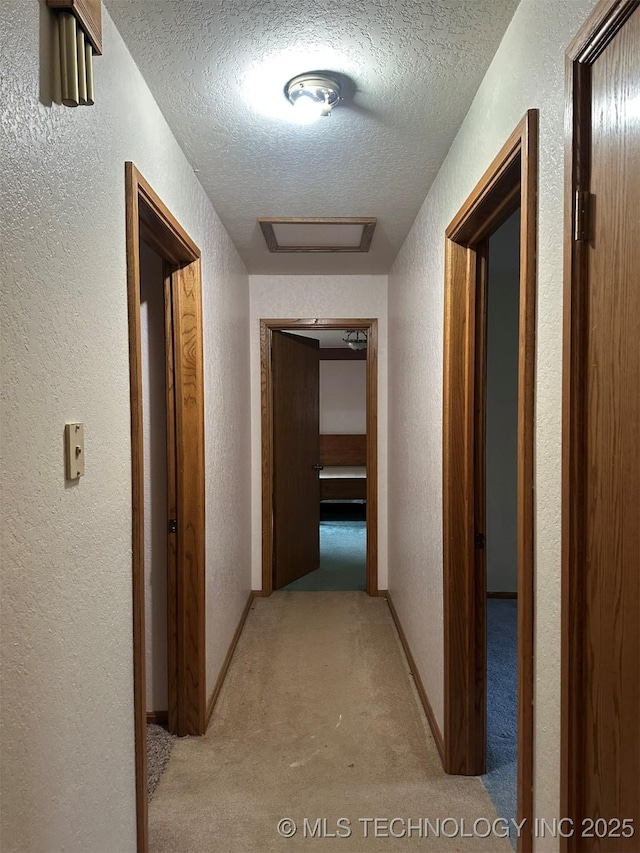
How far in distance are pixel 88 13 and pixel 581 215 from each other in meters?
1.03

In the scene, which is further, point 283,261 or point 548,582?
point 283,261

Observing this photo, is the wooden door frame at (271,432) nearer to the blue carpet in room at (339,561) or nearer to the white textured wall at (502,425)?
the blue carpet in room at (339,561)

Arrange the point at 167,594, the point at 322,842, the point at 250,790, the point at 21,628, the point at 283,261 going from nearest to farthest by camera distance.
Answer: the point at 21,628 → the point at 322,842 → the point at 250,790 → the point at 167,594 → the point at 283,261

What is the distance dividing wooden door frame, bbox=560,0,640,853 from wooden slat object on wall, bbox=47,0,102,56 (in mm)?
922

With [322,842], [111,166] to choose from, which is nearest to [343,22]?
[111,166]

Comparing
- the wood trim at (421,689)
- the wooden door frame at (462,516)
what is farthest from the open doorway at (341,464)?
the wooden door frame at (462,516)

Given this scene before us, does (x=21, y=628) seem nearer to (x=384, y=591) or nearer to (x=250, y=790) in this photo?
(x=250, y=790)

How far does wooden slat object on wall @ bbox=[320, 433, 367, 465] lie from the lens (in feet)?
25.4

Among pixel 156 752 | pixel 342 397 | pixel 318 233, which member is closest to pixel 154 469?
pixel 156 752

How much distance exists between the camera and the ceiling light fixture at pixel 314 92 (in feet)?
5.20

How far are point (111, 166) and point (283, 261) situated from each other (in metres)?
2.32

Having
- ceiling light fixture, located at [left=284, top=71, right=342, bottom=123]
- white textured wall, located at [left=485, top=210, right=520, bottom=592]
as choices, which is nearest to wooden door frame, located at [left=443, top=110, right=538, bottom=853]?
ceiling light fixture, located at [left=284, top=71, right=342, bottom=123]

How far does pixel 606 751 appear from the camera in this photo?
0.95 m

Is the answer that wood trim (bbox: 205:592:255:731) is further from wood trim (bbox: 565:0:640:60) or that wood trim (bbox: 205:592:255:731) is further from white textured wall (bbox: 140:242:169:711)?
wood trim (bbox: 565:0:640:60)
